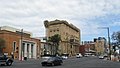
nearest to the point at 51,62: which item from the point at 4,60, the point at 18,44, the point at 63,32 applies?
the point at 4,60

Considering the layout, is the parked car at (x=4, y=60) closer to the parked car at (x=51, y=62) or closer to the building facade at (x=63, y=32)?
the parked car at (x=51, y=62)

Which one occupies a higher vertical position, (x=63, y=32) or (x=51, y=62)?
(x=63, y=32)

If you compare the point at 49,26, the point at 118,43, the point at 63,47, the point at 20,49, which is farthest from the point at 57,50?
the point at 118,43

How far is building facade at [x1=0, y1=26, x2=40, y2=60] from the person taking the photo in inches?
3900

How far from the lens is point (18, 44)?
346 ft

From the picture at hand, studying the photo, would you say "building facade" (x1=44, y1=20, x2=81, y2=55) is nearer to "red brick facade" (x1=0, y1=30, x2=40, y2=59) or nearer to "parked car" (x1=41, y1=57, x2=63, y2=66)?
"red brick facade" (x1=0, y1=30, x2=40, y2=59)

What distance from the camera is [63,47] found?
539 ft

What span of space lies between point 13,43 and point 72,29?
9197cm

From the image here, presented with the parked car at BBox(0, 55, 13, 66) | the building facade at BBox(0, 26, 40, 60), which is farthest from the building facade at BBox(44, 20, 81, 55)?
the parked car at BBox(0, 55, 13, 66)

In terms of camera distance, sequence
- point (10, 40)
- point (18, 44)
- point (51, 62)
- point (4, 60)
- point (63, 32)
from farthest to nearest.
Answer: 1. point (63, 32)
2. point (18, 44)
3. point (10, 40)
4. point (4, 60)
5. point (51, 62)

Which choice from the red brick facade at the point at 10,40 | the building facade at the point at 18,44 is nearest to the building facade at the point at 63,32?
the building facade at the point at 18,44

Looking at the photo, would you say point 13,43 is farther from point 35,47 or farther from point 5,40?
point 35,47

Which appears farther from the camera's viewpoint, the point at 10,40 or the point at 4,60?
the point at 10,40

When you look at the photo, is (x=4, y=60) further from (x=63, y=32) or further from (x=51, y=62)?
(x=63, y=32)
